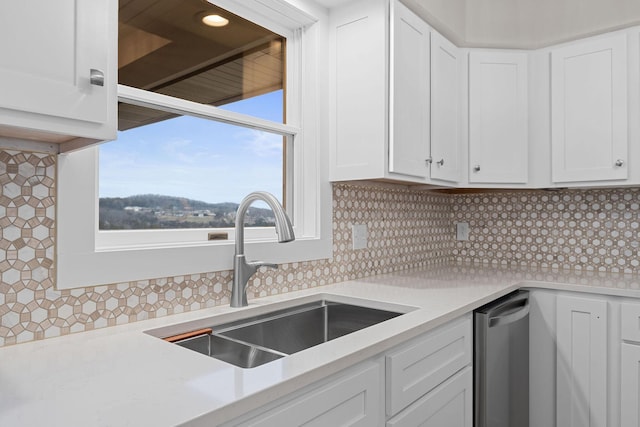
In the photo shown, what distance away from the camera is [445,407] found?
143cm

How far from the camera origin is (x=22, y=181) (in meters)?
1.05

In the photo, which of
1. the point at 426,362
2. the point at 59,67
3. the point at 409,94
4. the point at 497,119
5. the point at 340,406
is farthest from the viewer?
the point at 497,119

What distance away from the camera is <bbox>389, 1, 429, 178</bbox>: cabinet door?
1.82 meters

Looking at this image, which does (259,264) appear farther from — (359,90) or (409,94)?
(409,94)

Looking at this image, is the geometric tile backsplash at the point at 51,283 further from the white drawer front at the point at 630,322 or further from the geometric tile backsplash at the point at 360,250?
the white drawer front at the point at 630,322

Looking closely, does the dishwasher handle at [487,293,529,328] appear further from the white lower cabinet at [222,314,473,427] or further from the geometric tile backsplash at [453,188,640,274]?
the geometric tile backsplash at [453,188,640,274]

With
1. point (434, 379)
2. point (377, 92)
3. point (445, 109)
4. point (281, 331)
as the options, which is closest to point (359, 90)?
point (377, 92)

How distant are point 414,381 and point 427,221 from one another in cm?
156

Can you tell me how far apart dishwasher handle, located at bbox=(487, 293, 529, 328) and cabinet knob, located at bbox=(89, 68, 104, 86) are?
1489 millimetres

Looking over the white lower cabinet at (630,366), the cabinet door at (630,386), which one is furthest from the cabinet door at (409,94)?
the cabinet door at (630,386)

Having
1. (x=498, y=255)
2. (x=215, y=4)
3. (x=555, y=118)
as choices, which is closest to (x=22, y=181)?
(x=215, y=4)

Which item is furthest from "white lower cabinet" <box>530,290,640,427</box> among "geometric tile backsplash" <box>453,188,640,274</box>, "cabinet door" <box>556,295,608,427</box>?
"geometric tile backsplash" <box>453,188,640,274</box>

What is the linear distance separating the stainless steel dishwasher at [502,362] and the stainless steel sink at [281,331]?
413 mm

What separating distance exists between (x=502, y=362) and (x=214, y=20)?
180 centimetres
